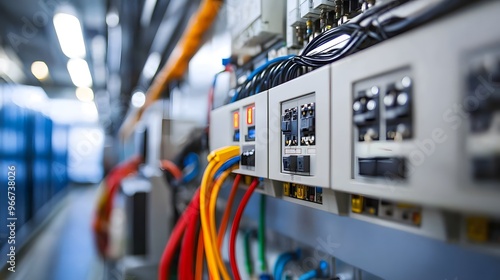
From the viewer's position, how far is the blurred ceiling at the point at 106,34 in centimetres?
246

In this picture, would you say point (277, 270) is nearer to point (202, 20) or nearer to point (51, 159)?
point (202, 20)

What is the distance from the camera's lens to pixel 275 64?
74cm

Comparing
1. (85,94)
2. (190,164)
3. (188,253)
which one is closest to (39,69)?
(85,94)

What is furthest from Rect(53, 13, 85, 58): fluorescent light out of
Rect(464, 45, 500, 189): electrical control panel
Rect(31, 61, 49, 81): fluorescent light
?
Rect(464, 45, 500, 189): electrical control panel

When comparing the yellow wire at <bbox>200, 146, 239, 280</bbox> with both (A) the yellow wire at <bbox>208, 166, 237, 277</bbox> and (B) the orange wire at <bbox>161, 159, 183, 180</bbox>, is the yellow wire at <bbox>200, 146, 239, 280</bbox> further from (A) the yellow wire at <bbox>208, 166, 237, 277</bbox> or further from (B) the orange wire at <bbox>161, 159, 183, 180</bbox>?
(B) the orange wire at <bbox>161, 159, 183, 180</bbox>

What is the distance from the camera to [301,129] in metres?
0.56

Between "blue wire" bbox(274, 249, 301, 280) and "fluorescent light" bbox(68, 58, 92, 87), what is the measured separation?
164 inches

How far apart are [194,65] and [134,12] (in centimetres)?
85

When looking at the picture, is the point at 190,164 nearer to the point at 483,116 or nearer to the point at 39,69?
the point at 483,116

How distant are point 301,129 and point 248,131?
23cm

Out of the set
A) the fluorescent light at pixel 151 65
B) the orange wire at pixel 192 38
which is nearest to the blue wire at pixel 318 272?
the orange wire at pixel 192 38

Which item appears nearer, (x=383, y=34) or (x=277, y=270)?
(x=383, y=34)

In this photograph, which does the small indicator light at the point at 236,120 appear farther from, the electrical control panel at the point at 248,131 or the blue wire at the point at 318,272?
the blue wire at the point at 318,272

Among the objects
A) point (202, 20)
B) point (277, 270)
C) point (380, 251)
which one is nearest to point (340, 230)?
point (380, 251)
